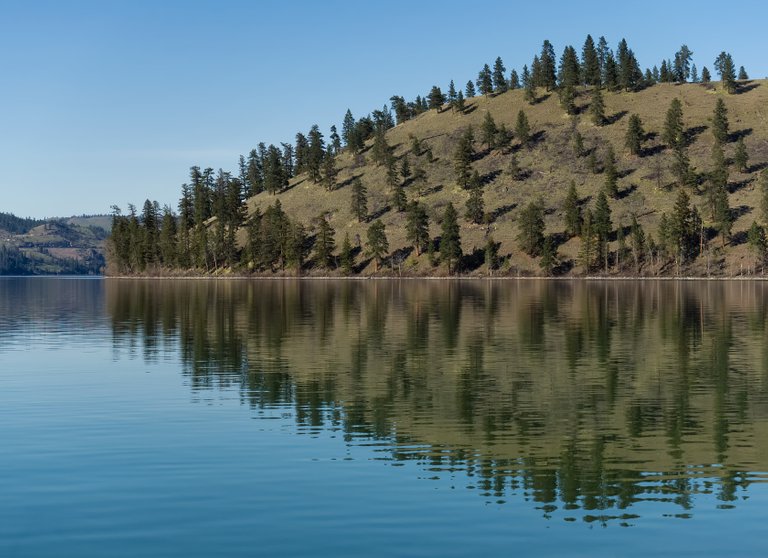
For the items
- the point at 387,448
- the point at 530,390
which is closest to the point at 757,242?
the point at 530,390

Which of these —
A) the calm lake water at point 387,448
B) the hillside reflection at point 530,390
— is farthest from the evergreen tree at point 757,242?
the calm lake water at point 387,448

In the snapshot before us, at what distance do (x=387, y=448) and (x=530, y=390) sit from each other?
472 inches

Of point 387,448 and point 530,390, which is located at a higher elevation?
point 530,390

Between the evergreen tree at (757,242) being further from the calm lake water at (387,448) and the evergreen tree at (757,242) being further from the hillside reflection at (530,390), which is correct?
the calm lake water at (387,448)

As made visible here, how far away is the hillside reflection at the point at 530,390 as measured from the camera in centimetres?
2262

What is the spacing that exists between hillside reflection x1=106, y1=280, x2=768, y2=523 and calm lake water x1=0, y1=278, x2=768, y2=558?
5.0 inches

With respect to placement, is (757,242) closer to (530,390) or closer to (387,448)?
(530,390)

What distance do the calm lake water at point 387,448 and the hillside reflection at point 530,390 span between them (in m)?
0.13

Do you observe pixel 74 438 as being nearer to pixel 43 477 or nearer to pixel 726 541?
pixel 43 477

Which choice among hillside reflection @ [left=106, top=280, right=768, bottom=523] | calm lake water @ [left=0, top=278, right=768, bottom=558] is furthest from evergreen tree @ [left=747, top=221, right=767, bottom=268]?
calm lake water @ [left=0, top=278, right=768, bottom=558]

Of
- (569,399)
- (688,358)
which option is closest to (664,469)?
(569,399)

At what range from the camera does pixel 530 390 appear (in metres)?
36.3

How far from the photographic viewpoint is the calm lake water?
18.0m

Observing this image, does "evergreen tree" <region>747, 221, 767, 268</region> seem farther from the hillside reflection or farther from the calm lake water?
the calm lake water
